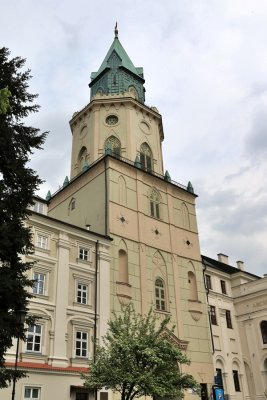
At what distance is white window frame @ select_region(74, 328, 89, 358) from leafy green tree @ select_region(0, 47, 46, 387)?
10920 mm

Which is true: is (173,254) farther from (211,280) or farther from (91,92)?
(91,92)

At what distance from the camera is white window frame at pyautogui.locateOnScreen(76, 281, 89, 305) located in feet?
97.2

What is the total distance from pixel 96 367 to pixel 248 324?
2402 cm

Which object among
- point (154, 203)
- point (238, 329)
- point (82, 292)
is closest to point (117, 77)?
point (154, 203)

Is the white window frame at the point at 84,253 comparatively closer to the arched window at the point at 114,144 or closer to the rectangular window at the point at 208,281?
the arched window at the point at 114,144

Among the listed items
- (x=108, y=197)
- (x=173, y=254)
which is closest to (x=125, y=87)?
(x=108, y=197)

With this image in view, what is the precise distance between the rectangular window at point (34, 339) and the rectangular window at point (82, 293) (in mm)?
3776

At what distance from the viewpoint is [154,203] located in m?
39.3

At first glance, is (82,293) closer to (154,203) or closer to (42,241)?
(42,241)

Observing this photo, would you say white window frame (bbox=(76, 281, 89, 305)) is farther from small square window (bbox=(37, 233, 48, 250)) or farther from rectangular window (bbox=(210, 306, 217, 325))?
rectangular window (bbox=(210, 306, 217, 325))

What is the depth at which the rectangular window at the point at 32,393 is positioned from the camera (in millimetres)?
24333

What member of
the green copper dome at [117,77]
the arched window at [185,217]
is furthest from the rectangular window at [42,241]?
the green copper dome at [117,77]

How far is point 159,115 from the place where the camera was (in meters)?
45.6

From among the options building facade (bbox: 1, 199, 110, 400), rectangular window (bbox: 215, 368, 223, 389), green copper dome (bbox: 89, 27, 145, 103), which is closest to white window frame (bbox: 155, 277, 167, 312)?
building facade (bbox: 1, 199, 110, 400)
